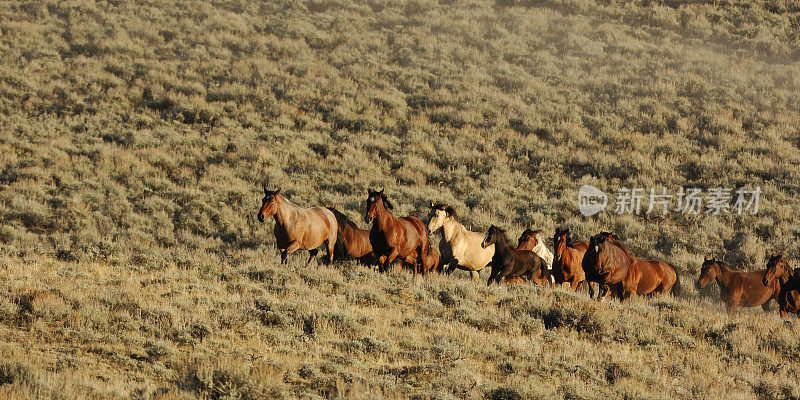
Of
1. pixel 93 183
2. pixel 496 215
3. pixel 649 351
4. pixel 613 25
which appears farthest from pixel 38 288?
pixel 613 25

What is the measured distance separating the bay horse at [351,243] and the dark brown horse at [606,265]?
15.3 feet

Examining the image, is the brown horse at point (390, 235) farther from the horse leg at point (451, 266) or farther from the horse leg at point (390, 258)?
the horse leg at point (451, 266)

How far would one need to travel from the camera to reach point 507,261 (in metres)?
14.3

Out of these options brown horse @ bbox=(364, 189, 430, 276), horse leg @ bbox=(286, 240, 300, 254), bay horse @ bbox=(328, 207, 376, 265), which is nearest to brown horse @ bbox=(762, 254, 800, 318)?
brown horse @ bbox=(364, 189, 430, 276)

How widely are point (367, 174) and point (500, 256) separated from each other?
34.4ft

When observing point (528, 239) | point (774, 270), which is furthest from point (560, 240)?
point (774, 270)

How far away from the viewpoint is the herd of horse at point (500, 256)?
1380 centimetres

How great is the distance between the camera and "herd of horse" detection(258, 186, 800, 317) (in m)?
13.8

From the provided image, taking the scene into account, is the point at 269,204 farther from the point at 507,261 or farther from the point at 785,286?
the point at 785,286

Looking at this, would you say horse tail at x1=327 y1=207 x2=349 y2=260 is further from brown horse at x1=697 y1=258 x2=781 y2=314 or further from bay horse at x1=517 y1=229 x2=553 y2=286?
brown horse at x1=697 y1=258 x2=781 y2=314

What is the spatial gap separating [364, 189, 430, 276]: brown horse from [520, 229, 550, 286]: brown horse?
2110mm

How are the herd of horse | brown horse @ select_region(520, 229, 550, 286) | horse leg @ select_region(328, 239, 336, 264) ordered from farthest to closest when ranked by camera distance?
horse leg @ select_region(328, 239, 336, 264)
brown horse @ select_region(520, 229, 550, 286)
the herd of horse

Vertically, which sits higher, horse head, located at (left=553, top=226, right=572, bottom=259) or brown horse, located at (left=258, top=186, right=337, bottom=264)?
horse head, located at (left=553, top=226, right=572, bottom=259)

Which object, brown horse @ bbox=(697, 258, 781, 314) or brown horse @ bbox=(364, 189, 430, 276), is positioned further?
brown horse @ bbox=(697, 258, 781, 314)
